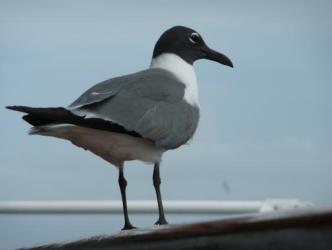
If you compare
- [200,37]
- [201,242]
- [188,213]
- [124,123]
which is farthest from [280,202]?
[201,242]

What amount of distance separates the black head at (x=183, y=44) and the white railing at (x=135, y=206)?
1445mm

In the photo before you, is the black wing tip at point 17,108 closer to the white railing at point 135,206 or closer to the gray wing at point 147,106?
the gray wing at point 147,106

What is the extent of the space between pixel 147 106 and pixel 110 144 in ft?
1.00

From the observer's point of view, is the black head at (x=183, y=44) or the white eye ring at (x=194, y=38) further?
the white eye ring at (x=194, y=38)

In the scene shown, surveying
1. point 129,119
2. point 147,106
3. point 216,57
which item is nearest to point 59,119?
point 129,119

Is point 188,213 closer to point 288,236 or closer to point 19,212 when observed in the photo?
point 19,212

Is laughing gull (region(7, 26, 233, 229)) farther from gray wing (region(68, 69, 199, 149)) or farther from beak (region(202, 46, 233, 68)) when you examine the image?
beak (region(202, 46, 233, 68))

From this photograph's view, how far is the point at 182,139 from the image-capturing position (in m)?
4.41

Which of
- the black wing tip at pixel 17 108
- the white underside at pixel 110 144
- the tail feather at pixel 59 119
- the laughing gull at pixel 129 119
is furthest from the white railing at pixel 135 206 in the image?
the black wing tip at pixel 17 108

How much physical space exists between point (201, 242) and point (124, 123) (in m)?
3.07

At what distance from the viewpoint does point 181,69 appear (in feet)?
16.2

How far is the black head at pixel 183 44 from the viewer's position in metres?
5.07

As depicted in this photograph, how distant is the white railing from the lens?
660 cm

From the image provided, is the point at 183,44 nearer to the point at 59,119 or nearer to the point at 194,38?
the point at 194,38
